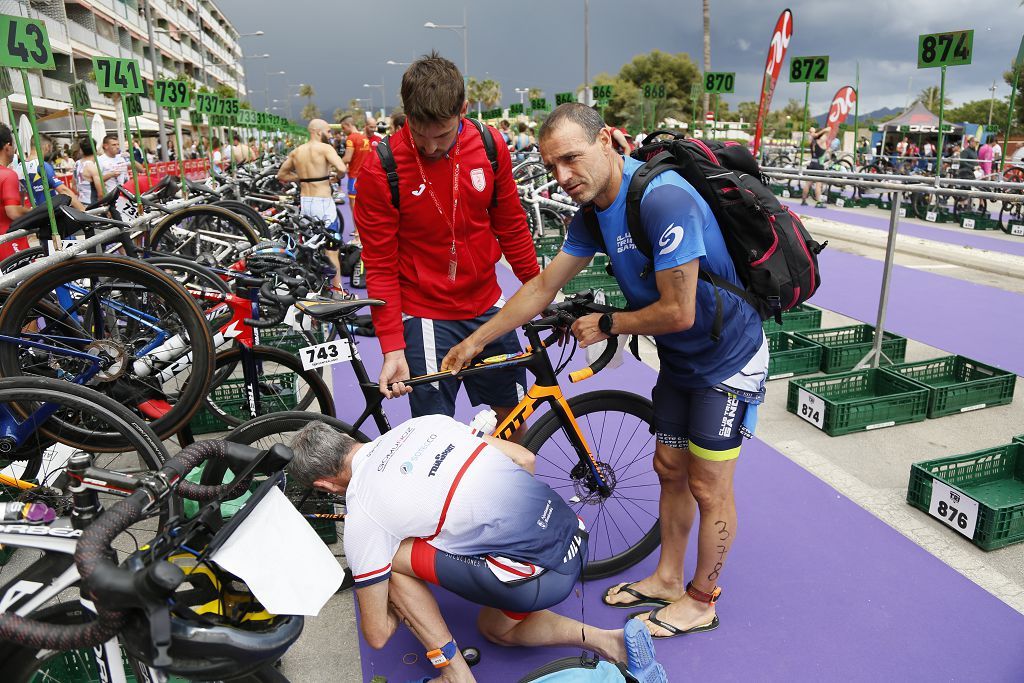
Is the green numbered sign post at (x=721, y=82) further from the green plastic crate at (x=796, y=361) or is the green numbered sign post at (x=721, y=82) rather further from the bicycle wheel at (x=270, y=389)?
the bicycle wheel at (x=270, y=389)

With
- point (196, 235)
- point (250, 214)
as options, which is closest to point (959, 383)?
point (196, 235)

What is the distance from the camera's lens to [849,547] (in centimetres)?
330

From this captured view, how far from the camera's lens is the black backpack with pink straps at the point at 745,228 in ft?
7.83

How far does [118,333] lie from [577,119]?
2.60 m

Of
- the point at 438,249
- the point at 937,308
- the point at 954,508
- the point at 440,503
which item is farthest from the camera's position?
the point at 937,308

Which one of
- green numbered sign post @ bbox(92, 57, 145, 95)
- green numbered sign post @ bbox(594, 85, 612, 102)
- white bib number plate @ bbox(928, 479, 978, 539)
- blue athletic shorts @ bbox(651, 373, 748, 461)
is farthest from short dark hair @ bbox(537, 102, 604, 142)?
green numbered sign post @ bbox(594, 85, 612, 102)

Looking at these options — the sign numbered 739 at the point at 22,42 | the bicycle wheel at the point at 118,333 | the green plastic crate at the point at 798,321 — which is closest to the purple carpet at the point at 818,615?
the bicycle wheel at the point at 118,333

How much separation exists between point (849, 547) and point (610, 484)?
1.15 meters

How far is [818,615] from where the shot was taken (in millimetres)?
2857

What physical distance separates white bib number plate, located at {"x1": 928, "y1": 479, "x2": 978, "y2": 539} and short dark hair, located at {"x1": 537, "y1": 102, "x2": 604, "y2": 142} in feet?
8.10

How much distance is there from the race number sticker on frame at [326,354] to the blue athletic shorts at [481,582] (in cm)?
115

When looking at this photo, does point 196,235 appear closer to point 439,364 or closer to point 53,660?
point 439,364

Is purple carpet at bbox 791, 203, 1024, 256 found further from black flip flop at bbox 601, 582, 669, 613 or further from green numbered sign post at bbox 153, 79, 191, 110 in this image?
green numbered sign post at bbox 153, 79, 191, 110

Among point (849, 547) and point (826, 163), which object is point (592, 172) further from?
point (826, 163)
